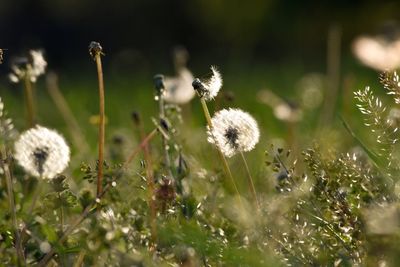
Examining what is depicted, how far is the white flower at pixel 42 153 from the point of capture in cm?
173

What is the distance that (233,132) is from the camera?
1826mm

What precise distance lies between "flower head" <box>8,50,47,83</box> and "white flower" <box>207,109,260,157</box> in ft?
1.72

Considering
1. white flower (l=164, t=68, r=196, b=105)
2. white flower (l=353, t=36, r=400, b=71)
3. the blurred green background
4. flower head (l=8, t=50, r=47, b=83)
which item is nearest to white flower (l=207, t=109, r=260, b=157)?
flower head (l=8, t=50, r=47, b=83)

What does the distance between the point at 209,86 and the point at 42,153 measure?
34 cm

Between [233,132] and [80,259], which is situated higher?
[233,132]

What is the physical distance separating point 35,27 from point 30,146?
14.4 metres

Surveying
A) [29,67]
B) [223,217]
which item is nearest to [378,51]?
[29,67]

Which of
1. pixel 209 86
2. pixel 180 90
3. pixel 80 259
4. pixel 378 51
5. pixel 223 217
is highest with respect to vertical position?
pixel 378 51

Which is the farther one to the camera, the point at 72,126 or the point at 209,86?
the point at 72,126

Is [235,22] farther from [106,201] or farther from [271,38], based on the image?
[106,201]

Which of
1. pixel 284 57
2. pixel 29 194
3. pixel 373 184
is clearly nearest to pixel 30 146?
pixel 29 194

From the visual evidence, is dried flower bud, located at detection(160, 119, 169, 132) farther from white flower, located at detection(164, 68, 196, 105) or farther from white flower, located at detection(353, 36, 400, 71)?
white flower, located at detection(353, 36, 400, 71)

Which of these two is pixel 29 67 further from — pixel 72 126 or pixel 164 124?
pixel 72 126

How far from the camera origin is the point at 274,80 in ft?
26.6
